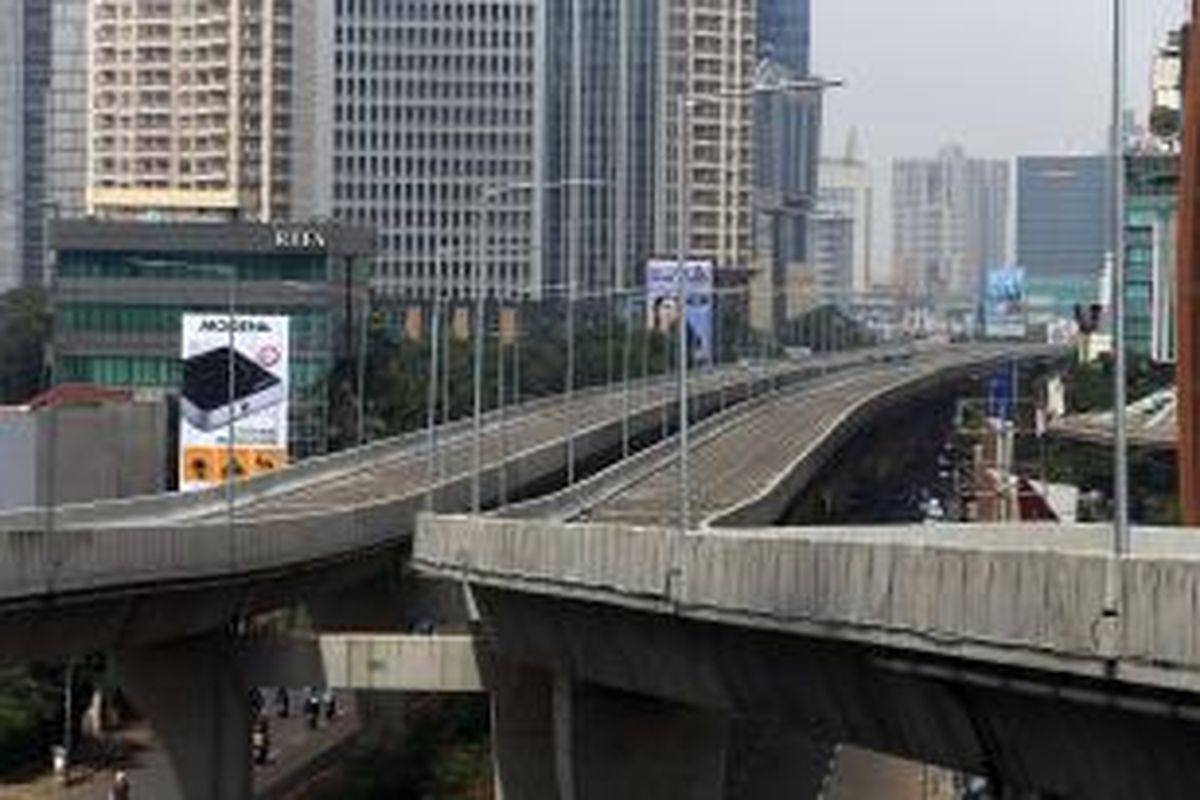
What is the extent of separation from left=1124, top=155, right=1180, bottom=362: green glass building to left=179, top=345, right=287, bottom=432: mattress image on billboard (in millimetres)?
56728

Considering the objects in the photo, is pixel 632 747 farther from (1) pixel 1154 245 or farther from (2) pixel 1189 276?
(1) pixel 1154 245

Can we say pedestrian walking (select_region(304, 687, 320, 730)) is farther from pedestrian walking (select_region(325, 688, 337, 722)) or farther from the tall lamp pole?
the tall lamp pole

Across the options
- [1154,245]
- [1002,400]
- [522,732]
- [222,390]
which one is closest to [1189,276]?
[222,390]

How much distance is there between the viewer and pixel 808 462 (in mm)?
86812

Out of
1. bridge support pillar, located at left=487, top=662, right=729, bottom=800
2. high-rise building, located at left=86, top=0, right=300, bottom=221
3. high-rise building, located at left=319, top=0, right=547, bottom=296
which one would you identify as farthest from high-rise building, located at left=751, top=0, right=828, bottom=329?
bridge support pillar, located at left=487, top=662, right=729, bottom=800

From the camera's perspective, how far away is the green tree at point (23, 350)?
14450 centimetres

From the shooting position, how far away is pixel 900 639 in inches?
1046

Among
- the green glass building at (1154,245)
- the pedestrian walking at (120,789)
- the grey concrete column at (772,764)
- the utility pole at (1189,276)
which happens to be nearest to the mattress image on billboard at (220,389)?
the pedestrian walking at (120,789)

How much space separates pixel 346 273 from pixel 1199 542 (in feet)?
303

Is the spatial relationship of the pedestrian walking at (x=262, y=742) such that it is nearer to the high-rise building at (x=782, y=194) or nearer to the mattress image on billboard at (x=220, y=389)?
the mattress image on billboard at (x=220, y=389)

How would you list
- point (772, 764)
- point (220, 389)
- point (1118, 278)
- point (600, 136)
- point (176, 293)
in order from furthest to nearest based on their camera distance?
point (176, 293) → point (600, 136) → point (220, 389) → point (772, 764) → point (1118, 278)

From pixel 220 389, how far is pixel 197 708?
1785 cm

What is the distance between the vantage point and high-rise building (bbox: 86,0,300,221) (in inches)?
7151

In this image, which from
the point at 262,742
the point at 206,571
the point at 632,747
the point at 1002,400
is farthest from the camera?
the point at 1002,400
